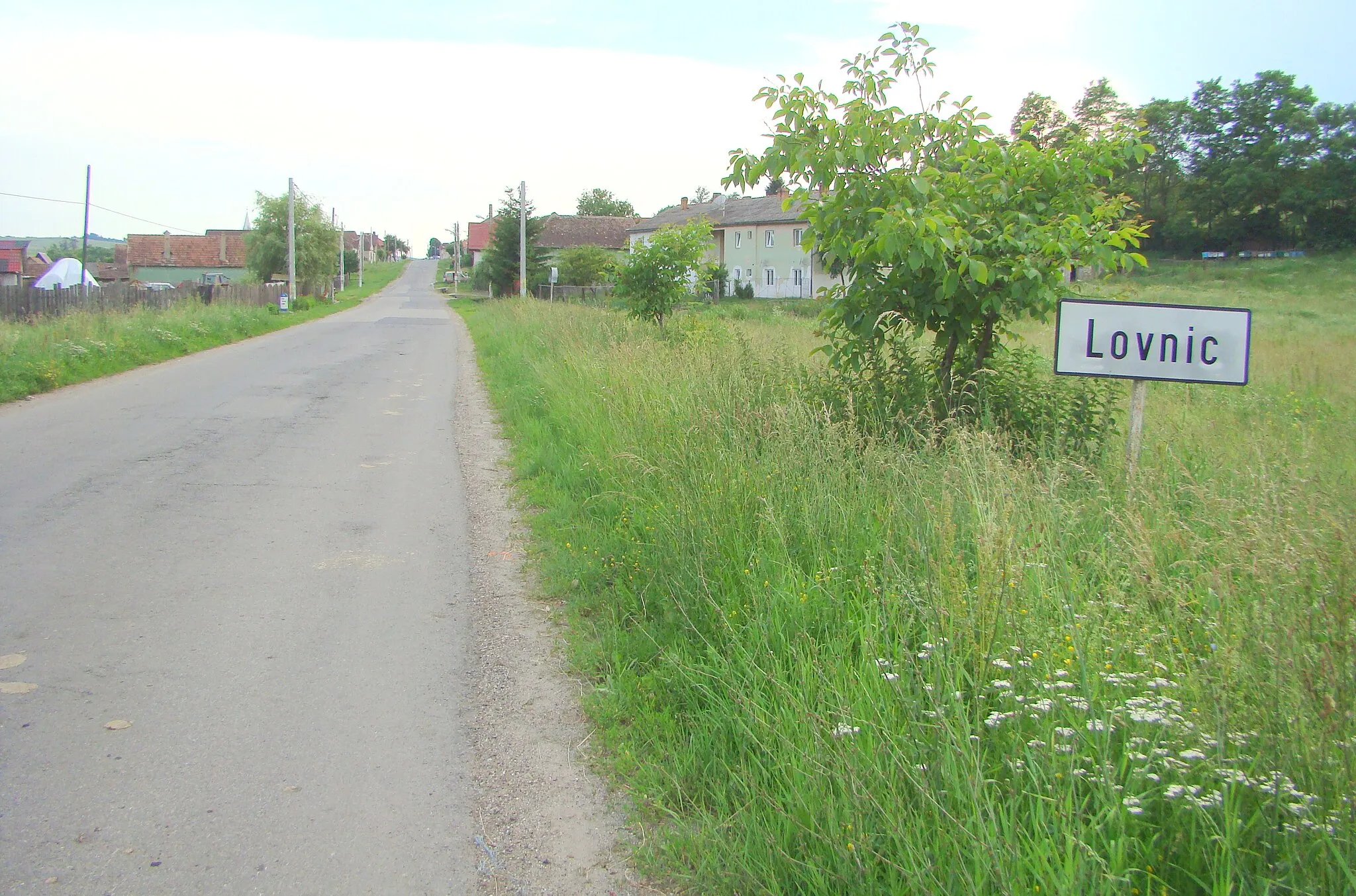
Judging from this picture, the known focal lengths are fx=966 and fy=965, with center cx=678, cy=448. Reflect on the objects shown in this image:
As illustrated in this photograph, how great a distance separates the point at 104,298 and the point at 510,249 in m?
28.1

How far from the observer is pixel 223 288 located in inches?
1567

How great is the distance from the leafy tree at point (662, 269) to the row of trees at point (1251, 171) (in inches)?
1263

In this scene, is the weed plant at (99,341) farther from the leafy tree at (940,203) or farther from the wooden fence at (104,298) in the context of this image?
the leafy tree at (940,203)

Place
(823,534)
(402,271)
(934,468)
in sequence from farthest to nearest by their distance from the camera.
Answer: (402,271) → (934,468) → (823,534)

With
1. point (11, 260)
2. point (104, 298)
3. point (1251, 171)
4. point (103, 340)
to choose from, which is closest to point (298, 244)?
point (11, 260)

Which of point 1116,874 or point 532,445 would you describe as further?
point 532,445

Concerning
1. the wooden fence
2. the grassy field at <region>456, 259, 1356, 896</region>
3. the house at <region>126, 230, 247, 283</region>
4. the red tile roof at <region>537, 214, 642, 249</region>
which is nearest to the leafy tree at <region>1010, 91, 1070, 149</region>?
the grassy field at <region>456, 259, 1356, 896</region>

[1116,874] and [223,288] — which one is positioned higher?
[223,288]

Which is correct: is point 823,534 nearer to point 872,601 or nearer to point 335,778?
point 872,601

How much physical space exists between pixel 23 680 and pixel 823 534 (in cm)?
383

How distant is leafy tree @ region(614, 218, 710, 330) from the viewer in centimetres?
1778

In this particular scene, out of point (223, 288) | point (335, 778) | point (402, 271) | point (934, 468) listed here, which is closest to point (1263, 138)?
point (223, 288)

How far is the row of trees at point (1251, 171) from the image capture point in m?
46.5

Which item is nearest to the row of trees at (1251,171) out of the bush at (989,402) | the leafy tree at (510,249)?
the leafy tree at (510,249)
